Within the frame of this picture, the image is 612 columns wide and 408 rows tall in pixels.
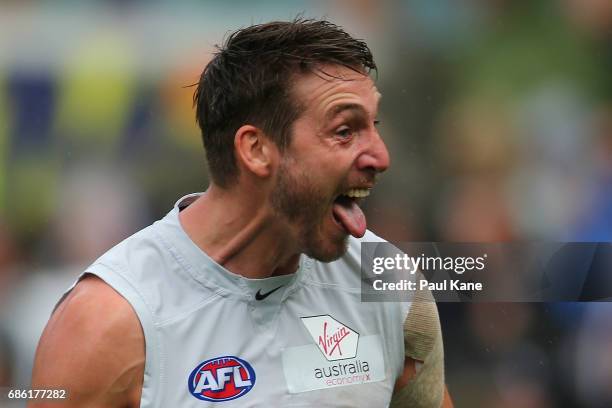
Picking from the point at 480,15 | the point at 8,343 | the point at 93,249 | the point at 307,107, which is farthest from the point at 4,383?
the point at 480,15

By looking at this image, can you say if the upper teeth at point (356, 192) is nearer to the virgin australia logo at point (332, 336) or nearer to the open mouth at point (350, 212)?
the open mouth at point (350, 212)

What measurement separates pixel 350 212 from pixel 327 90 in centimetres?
30

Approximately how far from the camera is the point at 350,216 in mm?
2193

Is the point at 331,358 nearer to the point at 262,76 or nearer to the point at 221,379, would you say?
the point at 221,379

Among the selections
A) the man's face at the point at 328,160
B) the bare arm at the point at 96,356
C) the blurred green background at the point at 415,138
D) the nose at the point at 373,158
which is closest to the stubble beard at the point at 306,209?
the man's face at the point at 328,160

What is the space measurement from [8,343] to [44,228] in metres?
0.51

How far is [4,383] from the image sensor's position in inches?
146

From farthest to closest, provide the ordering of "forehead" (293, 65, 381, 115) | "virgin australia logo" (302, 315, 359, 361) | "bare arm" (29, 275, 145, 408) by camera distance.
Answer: "virgin australia logo" (302, 315, 359, 361) < "forehead" (293, 65, 381, 115) < "bare arm" (29, 275, 145, 408)

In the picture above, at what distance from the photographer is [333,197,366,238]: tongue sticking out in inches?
86.0

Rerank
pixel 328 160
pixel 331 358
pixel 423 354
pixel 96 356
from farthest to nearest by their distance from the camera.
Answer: pixel 423 354, pixel 331 358, pixel 328 160, pixel 96 356

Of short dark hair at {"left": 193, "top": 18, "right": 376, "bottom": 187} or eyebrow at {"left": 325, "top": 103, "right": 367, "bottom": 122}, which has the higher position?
short dark hair at {"left": 193, "top": 18, "right": 376, "bottom": 187}

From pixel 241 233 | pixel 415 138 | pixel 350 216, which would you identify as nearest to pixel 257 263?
pixel 241 233

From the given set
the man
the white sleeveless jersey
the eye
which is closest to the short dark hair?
the man

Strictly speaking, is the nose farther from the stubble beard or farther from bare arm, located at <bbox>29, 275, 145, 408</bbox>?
bare arm, located at <bbox>29, 275, 145, 408</bbox>
